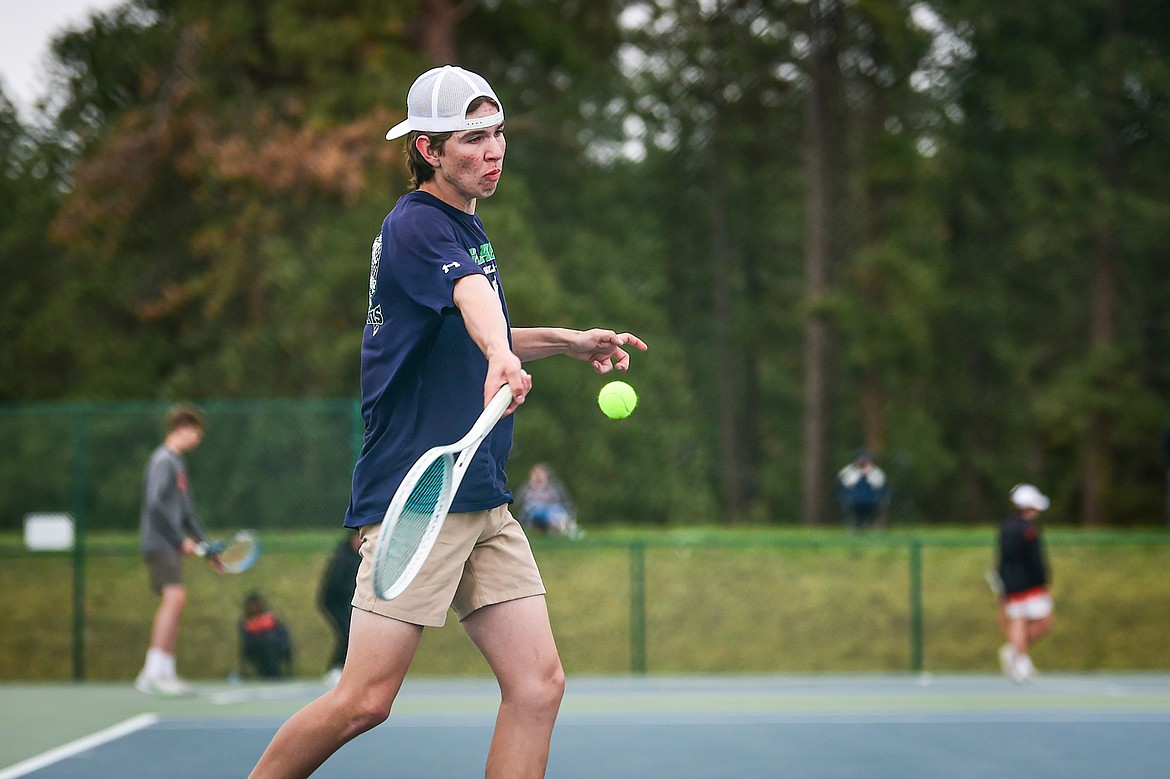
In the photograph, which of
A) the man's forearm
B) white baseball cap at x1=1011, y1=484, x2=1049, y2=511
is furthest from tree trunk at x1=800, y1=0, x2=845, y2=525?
the man's forearm

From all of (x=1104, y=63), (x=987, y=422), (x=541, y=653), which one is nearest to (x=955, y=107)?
(x=1104, y=63)

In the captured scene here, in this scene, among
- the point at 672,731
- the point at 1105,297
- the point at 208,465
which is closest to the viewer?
the point at 672,731

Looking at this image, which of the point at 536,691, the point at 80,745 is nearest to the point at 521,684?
the point at 536,691

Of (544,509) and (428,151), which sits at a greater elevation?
(428,151)

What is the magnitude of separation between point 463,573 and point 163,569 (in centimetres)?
651

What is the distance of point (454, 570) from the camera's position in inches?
144

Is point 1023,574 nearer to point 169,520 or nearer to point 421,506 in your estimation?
point 169,520

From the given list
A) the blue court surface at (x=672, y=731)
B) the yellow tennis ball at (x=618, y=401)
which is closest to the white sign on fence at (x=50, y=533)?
the blue court surface at (x=672, y=731)

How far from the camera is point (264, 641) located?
12617mm

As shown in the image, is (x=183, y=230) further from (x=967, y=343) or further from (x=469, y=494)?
(x=469, y=494)

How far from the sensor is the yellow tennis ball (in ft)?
13.8

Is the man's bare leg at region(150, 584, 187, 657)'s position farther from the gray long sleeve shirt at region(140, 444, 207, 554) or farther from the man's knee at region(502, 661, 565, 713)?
the man's knee at region(502, 661, 565, 713)

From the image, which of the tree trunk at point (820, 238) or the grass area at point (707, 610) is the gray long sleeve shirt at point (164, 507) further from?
the tree trunk at point (820, 238)

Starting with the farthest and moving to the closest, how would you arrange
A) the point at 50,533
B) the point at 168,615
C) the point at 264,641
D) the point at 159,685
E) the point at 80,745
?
the point at 50,533, the point at 264,641, the point at 159,685, the point at 168,615, the point at 80,745
